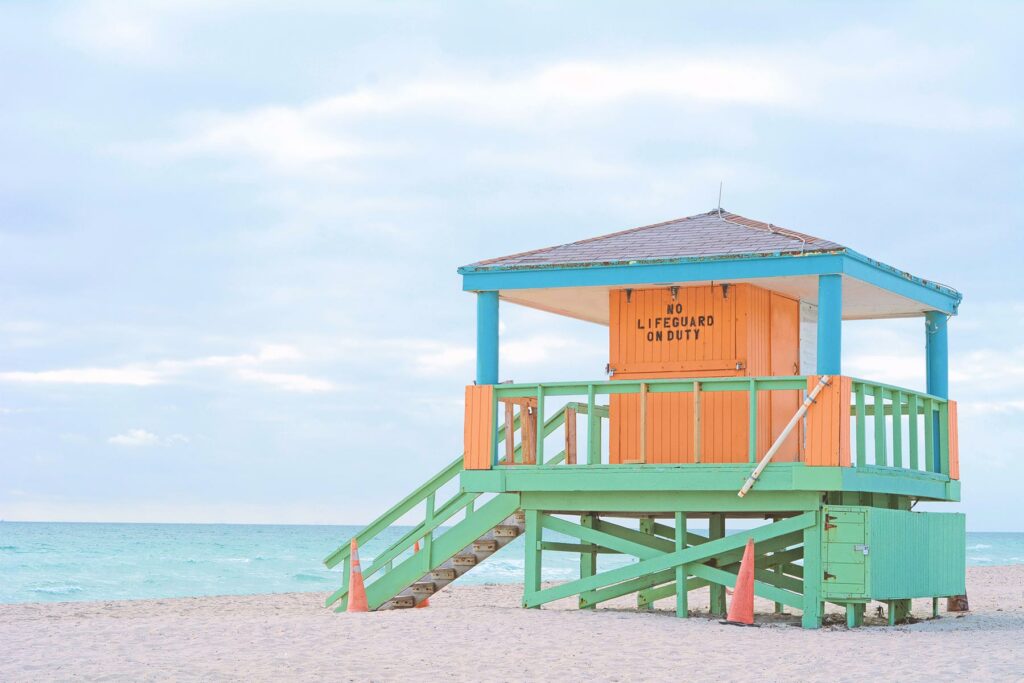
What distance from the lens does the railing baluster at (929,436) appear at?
58.4 feet

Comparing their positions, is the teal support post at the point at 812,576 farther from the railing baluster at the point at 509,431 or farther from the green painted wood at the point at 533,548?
the railing baluster at the point at 509,431

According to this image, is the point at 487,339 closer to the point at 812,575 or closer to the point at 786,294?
the point at 786,294

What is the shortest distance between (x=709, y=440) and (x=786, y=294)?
2189mm

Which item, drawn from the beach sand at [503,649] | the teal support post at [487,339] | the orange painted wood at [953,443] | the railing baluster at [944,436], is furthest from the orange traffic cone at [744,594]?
the orange painted wood at [953,443]

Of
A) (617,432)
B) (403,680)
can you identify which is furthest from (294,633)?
(617,432)

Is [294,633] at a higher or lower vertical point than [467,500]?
lower

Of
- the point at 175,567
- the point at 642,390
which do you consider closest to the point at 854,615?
the point at 642,390

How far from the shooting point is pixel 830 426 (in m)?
15.0

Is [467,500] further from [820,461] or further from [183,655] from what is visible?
[183,655]

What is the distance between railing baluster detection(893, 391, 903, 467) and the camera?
16.8 meters

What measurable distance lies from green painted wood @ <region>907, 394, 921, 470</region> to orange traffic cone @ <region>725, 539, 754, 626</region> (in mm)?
3264

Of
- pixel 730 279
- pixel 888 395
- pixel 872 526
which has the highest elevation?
pixel 730 279

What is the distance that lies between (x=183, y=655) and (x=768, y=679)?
5003 millimetres

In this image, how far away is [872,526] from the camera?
49.9 ft
